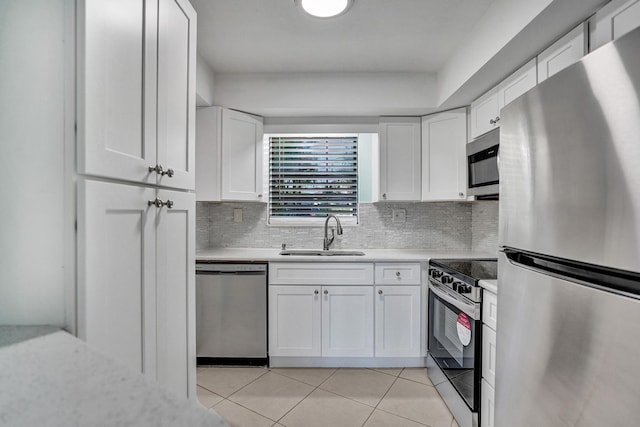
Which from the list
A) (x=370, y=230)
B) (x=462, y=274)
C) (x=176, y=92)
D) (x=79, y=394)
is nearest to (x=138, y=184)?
(x=176, y=92)

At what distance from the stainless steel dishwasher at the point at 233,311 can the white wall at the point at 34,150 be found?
6.02ft

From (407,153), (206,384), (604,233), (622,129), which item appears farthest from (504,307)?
(206,384)

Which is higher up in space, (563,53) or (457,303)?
(563,53)

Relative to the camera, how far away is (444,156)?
8.54 ft

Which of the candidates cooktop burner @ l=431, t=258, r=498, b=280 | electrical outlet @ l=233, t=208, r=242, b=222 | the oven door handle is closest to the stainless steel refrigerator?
the oven door handle

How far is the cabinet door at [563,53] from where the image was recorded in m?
1.35

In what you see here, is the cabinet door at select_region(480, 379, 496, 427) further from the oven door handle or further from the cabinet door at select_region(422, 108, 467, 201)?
the cabinet door at select_region(422, 108, 467, 201)

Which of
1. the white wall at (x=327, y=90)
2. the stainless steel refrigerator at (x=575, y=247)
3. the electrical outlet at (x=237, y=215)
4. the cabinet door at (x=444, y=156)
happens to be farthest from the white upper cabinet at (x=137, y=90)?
the cabinet door at (x=444, y=156)

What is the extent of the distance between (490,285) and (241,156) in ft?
6.79

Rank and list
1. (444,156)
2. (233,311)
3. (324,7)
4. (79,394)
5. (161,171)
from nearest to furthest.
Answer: (79,394), (161,171), (324,7), (233,311), (444,156)

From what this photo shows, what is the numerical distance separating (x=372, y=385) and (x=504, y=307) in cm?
148

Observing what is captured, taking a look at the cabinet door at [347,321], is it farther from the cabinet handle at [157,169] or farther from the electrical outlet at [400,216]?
the cabinet handle at [157,169]

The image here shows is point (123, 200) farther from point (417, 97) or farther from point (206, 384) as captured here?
point (417, 97)

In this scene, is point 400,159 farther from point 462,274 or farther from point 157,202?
point 157,202
